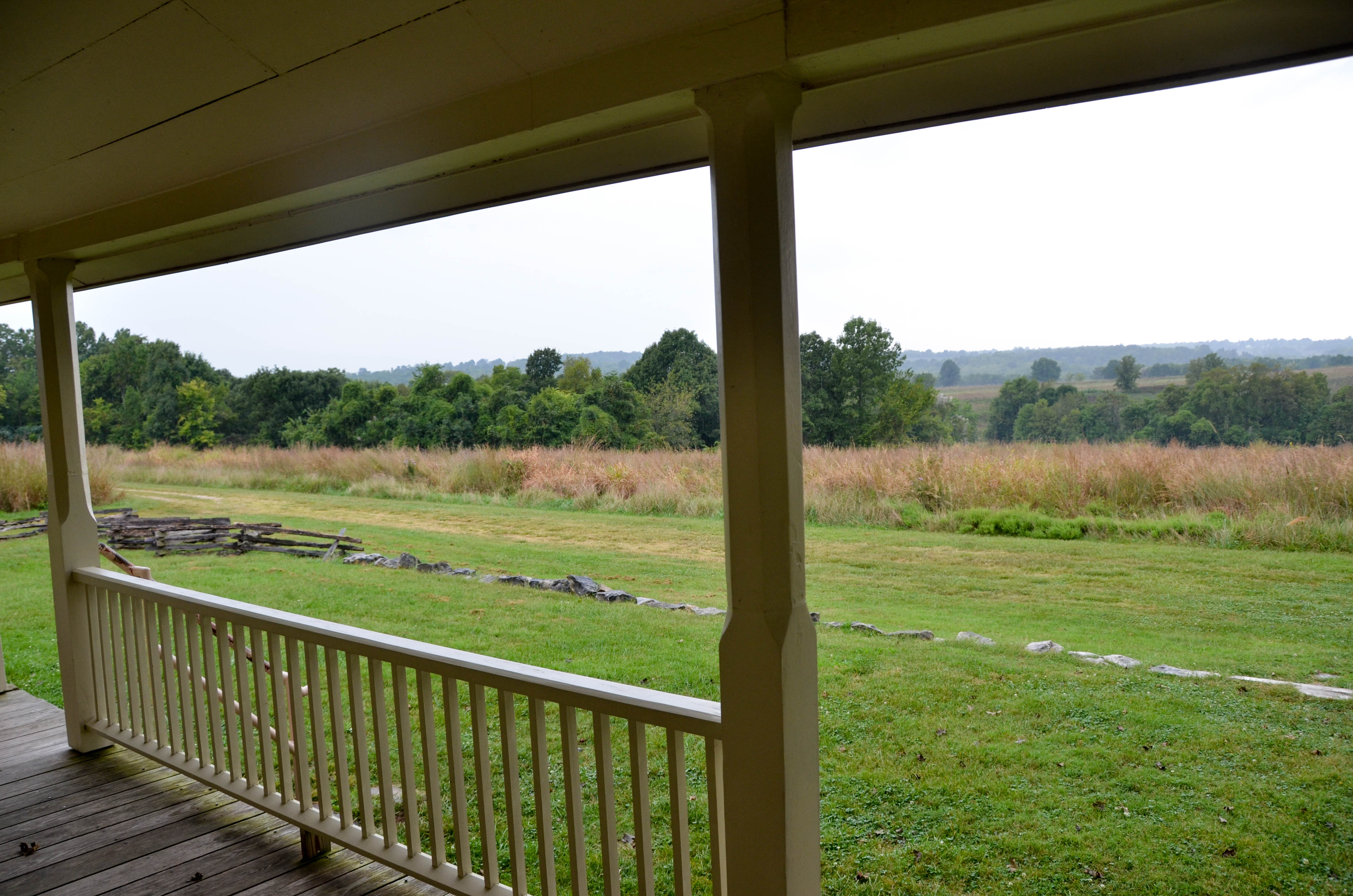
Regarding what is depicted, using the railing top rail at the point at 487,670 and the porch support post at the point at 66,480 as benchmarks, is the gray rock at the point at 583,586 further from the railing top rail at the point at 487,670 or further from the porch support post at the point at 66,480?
the porch support post at the point at 66,480

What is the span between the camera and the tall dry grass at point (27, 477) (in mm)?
6125

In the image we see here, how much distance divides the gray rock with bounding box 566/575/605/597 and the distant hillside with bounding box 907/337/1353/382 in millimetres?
2564

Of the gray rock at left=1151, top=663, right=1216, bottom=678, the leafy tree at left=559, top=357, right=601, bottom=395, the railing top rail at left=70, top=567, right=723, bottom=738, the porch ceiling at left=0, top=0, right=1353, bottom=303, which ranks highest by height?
the porch ceiling at left=0, top=0, right=1353, bottom=303

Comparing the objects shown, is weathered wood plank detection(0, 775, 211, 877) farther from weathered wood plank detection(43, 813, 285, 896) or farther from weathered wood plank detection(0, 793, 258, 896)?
weathered wood plank detection(43, 813, 285, 896)

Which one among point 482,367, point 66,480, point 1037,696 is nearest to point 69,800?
point 66,480

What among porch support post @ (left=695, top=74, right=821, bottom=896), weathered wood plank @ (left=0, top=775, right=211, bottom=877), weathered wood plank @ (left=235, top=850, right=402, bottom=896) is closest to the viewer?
porch support post @ (left=695, top=74, right=821, bottom=896)

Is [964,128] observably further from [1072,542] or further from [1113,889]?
[1113,889]

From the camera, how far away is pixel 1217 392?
2549 mm

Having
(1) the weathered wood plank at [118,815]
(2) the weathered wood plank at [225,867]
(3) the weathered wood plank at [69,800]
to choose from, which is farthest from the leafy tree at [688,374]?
(3) the weathered wood plank at [69,800]

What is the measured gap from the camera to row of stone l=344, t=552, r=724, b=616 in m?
4.39

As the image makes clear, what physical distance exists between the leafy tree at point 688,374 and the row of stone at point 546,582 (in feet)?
3.67

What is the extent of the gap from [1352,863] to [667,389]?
3.21m

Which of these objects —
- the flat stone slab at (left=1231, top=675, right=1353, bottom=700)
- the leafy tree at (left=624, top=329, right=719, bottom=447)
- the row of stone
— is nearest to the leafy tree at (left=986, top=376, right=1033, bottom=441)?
the flat stone slab at (left=1231, top=675, right=1353, bottom=700)

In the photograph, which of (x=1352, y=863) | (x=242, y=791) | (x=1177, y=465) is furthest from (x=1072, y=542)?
(x=242, y=791)
